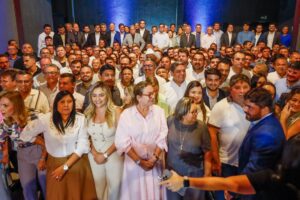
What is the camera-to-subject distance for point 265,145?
6.93 ft

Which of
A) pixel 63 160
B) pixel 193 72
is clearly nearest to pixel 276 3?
pixel 193 72

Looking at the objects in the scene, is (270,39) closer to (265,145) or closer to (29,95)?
(29,95)

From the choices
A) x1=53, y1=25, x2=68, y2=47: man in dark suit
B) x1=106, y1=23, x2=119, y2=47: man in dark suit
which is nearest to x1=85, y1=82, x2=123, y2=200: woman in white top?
x1=53, y1=25, x2=68, y2=47: man in dark suit

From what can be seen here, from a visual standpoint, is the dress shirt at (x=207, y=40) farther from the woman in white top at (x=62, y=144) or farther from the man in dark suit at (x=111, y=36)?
the woman in white top at (x=62, y=144)

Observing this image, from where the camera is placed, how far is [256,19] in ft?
47.5

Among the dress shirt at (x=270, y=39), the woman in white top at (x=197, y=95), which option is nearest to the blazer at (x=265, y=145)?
the woman in white top at (x=197, y=95)

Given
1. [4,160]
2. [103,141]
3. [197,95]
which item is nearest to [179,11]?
[197,95]

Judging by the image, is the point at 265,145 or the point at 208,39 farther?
the point at 208,39

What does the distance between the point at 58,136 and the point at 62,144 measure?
3.8 inches

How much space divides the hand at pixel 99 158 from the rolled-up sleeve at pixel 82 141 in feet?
0.38

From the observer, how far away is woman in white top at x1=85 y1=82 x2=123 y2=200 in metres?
3.16

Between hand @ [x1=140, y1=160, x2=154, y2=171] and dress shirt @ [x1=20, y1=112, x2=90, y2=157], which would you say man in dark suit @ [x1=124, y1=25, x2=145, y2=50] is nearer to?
dress shirt @ [x1=20, y1=112, x2=90, y2=157]

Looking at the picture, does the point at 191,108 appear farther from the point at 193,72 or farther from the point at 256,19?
the point at 256,19

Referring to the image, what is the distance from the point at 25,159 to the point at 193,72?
348cm
